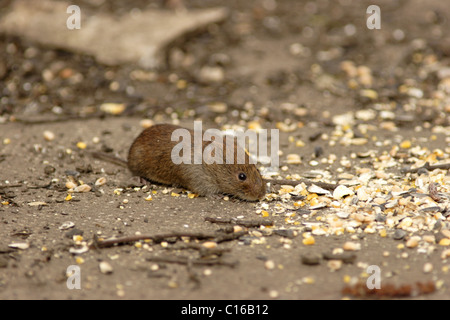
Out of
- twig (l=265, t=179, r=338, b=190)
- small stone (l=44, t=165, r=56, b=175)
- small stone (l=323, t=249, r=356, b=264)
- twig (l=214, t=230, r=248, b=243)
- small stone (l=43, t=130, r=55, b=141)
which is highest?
small stone (l=43, t=130, r=55, b=141)

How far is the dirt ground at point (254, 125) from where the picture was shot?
4.34m

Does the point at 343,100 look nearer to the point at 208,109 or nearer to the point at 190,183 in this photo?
the point at 208,109

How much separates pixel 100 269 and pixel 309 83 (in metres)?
5.60

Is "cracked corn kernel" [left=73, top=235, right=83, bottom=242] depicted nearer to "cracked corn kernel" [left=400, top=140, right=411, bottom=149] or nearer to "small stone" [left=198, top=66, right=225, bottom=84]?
"cracked corn kernel" [left=400, top=140, right=411, bottom=149]

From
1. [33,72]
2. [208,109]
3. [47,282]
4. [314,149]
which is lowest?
[47,282]

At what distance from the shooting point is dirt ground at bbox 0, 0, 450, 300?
434 cm

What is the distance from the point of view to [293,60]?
32.3ft

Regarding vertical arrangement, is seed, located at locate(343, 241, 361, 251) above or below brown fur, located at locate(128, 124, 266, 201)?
below

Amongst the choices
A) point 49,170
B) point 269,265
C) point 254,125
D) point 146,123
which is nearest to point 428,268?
point 269,265

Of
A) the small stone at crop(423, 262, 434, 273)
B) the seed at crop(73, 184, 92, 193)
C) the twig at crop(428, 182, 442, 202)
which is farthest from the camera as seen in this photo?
the seed at crop(73, 184, 92, 193)

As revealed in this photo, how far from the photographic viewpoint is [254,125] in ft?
25.3

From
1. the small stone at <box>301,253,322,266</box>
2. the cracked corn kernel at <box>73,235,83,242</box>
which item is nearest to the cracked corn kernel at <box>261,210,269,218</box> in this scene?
the small stone at <box>301,253,322,266</box>

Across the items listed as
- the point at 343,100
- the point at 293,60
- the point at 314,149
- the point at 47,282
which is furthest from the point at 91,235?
the point at 293,60

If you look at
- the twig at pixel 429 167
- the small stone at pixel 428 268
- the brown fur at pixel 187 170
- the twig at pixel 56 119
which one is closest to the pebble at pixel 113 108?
the twig at pixel 56 119
